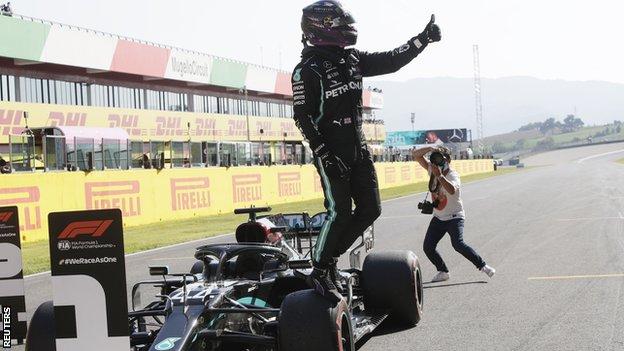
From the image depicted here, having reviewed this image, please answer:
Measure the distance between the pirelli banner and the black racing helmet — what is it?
2.06 m

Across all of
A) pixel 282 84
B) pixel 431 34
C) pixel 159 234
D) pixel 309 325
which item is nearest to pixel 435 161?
pixel 431 34

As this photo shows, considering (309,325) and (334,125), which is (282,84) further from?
(309,325)

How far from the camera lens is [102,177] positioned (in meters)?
22.2

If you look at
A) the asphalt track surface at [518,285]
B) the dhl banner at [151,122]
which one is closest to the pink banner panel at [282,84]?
the dhl banner at [151,122]

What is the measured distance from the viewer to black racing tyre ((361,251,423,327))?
7273 mm

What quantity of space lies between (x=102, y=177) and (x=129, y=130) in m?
24.0

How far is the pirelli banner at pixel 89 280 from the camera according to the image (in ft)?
15.4

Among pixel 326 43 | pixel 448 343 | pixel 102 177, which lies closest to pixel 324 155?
pixel 326 43

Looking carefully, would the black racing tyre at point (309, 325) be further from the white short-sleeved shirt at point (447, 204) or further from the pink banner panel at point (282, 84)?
the pink banner panel at point (282, 84)

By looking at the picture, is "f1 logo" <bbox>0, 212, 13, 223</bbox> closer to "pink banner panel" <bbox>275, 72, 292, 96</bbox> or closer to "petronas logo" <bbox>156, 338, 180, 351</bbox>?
"petronas logo" <bbox>156, 338, 180, 351</bbox>

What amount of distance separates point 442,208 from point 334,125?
4.78 m

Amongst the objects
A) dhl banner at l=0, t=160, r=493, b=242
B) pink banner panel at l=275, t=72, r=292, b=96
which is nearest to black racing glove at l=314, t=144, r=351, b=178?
dhl banner at l=0, t=160, r=493, b=242

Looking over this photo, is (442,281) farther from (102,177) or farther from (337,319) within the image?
(102,177)

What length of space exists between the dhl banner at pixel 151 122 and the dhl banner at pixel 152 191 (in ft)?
36.0
